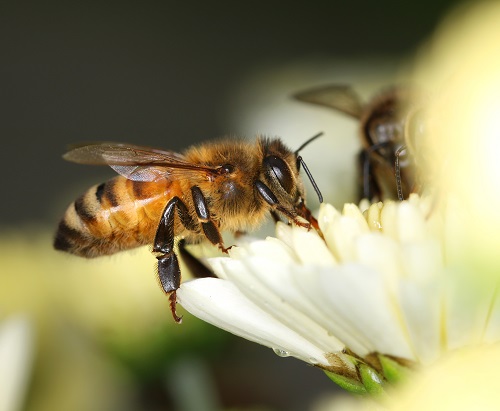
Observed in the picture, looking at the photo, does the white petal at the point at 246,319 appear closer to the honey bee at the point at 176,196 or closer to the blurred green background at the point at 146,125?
the honey bee at the point at 176,196

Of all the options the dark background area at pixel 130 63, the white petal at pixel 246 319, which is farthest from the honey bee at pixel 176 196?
the dark background area at pixel 130 63

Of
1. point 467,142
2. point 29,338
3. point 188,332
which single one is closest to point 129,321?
point 188,332

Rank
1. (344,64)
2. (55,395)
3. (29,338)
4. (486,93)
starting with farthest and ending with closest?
1. (344,64)
2. (55,395)
3. (29,338)
4. (486,93)

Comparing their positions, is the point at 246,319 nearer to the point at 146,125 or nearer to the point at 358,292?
the point at 358,292

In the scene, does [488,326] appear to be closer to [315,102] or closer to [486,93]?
[486,93]

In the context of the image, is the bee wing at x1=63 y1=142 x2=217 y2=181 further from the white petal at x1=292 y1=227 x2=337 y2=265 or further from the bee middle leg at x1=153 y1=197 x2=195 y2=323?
the white petal at x1=292 y1=227 x2=337 y2=265

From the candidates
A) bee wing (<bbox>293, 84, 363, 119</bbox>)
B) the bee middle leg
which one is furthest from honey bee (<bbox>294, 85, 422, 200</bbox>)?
the bee middle leg
